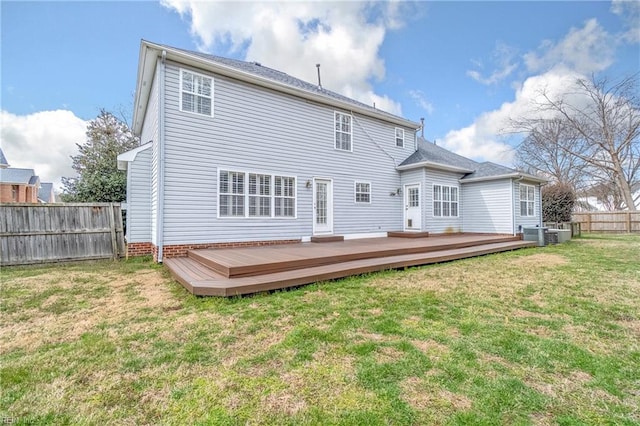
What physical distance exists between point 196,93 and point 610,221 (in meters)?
24.1

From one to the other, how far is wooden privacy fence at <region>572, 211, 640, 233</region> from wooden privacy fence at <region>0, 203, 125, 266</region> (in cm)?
2476

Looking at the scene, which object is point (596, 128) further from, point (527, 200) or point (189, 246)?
point (189, 246)

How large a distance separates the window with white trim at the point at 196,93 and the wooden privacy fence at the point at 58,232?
3.66 metres

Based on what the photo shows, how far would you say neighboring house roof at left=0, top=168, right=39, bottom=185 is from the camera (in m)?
22.8

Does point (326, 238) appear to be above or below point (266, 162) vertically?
below

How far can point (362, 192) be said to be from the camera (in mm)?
11273

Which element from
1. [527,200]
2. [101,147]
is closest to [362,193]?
[527,200]

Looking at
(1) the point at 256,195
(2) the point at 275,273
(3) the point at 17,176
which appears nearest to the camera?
(2) the point at 275,273

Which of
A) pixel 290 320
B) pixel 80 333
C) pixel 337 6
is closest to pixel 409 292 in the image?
pixel 290 320

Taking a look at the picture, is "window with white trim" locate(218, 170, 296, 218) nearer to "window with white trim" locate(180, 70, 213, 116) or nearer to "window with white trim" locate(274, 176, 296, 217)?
"window with white trim" locate(274, 176, 296, 217)

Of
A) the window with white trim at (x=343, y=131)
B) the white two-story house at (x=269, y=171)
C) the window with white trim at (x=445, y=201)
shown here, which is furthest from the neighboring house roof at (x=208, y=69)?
the window with white trim at (x=445, y=201)

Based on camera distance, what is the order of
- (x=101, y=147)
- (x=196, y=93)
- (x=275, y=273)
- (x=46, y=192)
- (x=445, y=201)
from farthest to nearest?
(x=46, y=192)
(x=101, y=147)
(x=445, y=201)
(x=196, y=93)
(x=275, y=273)

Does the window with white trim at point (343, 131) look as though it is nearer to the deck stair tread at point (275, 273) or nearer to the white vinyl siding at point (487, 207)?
the deck stair tread at point (275, 273)

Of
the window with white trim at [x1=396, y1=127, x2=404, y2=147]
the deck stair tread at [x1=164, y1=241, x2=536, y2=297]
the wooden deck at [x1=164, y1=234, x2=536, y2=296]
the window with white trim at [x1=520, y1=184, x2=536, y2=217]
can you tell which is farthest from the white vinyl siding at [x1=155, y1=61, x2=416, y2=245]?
the window with white trim at [x1=520, y1=184, x2=536, y2=217]
